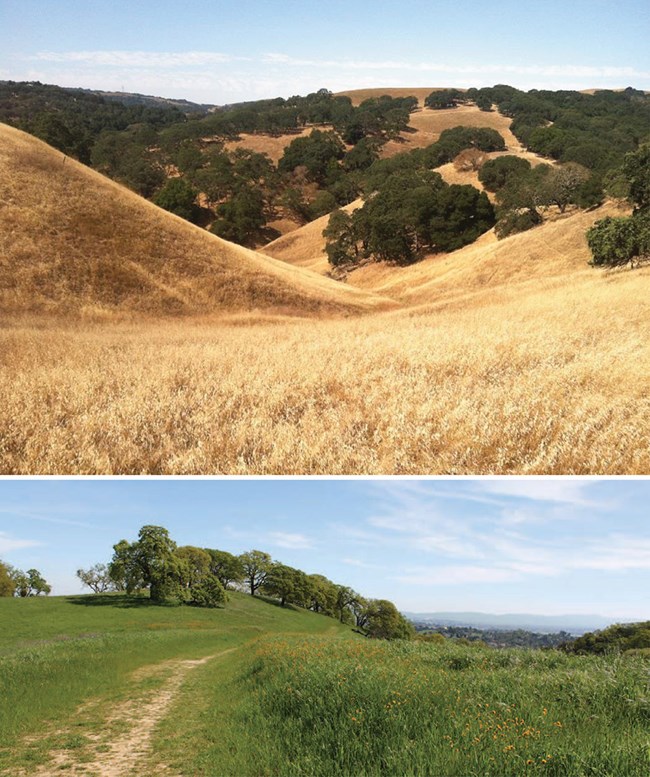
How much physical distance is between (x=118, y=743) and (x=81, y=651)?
9844mm

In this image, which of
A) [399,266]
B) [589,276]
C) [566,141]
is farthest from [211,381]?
[566,141]

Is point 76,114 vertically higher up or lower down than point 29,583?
higher up

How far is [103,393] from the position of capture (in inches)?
508

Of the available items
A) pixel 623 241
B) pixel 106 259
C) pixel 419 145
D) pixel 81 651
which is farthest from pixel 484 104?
pixel 81 651

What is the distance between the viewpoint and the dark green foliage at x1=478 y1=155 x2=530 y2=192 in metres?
86.7

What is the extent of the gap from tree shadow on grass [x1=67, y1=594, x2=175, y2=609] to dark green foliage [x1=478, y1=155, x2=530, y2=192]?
72271 mm

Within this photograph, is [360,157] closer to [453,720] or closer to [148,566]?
[148,566]

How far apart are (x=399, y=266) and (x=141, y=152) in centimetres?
8615

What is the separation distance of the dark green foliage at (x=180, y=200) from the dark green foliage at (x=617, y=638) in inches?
3625

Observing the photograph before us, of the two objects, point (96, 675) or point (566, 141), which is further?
point (566, 141)

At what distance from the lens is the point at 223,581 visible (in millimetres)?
58375

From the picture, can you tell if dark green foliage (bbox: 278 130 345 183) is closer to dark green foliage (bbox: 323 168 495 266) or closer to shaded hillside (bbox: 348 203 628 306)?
dark green foliage (bbox: 323 168 495 266)

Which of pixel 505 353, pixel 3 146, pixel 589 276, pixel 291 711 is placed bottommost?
pixel 291 711

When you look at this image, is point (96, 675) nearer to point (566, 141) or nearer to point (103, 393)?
point (103, 393)
